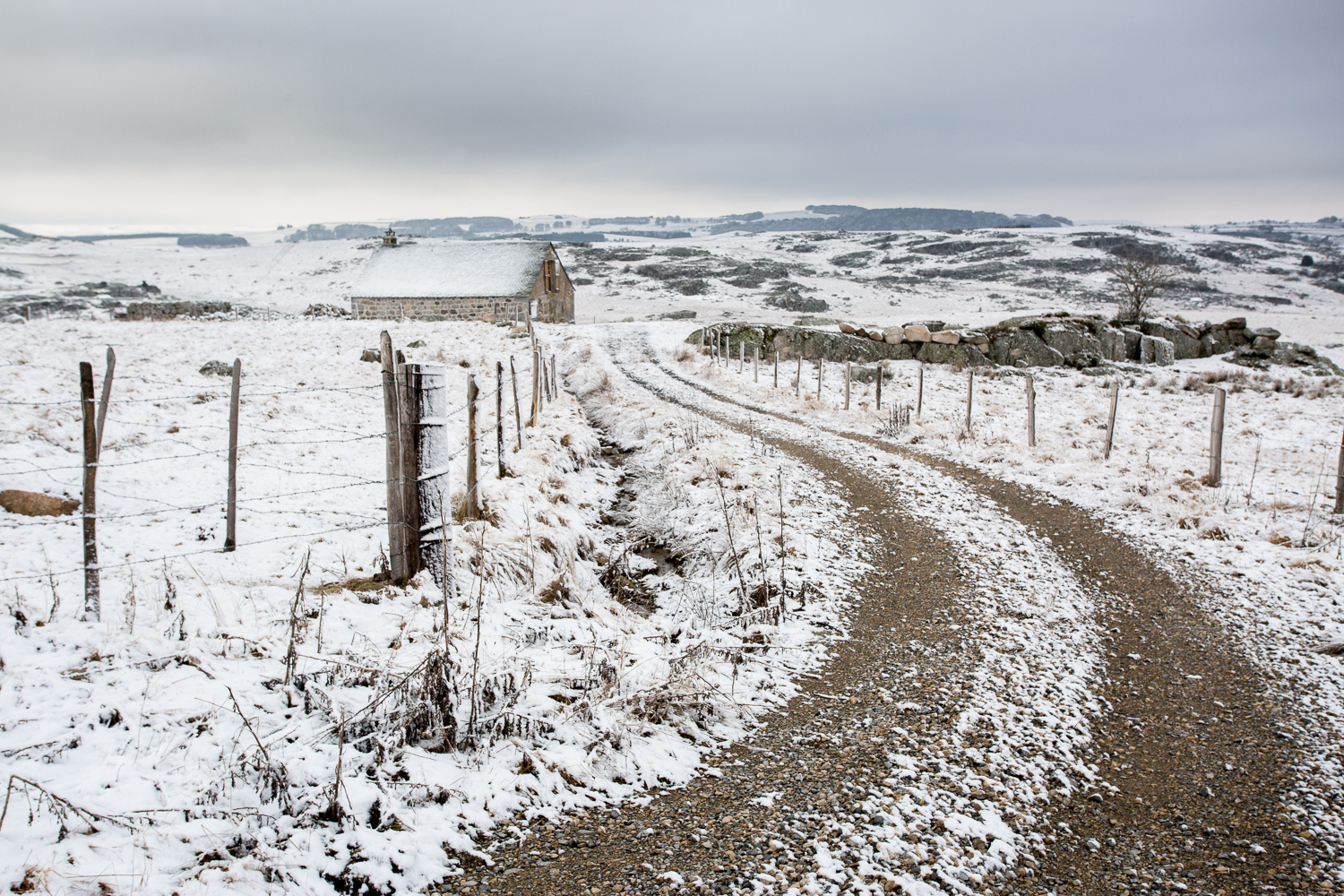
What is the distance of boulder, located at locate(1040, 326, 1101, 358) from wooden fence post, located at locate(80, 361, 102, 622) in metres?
33.9

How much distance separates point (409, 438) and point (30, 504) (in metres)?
6.17

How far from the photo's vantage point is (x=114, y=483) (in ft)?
32.6

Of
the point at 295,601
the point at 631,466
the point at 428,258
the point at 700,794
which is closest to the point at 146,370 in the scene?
the point at 631,466

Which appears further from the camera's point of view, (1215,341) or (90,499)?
(1215,341)

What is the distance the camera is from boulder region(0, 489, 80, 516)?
838 cm

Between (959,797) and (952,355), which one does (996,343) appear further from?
(959,797)

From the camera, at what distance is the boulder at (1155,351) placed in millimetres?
32281

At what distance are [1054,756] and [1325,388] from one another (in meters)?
29.1

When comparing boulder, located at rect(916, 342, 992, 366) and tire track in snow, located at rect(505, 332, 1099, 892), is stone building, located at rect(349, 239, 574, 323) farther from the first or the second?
tire track in snow, located at rect(505, 332, 1099, 892)

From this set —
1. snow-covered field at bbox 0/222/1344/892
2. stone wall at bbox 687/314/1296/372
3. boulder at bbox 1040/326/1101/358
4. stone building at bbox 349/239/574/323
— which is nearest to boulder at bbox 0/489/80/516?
snow-covered field at bbox 0/222/1344/892

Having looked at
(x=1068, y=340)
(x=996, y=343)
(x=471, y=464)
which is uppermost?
(x=1068, y=340)

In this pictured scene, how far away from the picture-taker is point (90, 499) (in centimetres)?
545

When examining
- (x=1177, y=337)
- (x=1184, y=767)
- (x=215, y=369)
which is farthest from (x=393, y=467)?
(x=1177, y=337)

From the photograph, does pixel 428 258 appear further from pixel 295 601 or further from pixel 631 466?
pixel 295 601
